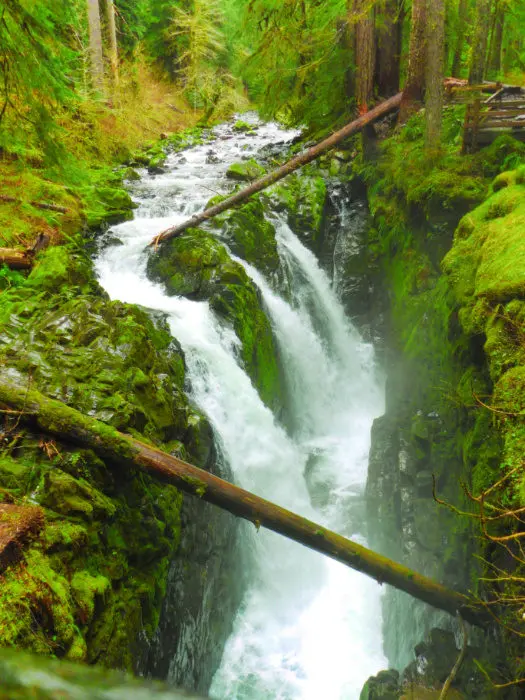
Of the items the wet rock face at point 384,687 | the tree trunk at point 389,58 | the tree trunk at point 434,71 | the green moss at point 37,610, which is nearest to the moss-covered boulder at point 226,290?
the tree trunk at point 434,71

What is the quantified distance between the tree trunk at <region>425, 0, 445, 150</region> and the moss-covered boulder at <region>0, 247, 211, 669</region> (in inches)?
263

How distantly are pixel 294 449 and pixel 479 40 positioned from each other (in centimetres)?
793

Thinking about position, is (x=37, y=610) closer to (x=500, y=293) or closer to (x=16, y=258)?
(x=500, y=293)

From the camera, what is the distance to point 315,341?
432 inches

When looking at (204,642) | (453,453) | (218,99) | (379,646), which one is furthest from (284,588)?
(218,99)

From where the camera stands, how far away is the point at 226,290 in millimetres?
8609

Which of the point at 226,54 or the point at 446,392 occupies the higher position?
the point at 226,54

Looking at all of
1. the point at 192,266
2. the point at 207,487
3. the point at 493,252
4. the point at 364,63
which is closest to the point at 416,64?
A: the point at 364,63

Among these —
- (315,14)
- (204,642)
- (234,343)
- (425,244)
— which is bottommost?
(204,642)

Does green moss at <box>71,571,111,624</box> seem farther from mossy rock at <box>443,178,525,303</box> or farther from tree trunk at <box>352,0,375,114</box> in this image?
tree trunk at <box>352,0,375,114</box>

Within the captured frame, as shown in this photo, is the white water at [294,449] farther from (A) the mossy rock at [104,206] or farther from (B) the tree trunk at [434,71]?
(B) the tree trunk at [434,71]

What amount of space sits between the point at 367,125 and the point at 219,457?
32.8ft

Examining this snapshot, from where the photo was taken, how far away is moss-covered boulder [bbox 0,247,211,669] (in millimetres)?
2795

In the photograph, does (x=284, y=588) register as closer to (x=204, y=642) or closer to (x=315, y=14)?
(x=204, y=642)
